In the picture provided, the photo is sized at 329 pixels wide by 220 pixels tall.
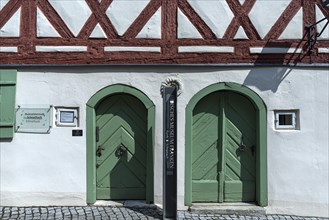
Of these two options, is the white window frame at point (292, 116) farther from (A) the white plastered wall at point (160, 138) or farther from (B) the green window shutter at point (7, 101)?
(B) the green window shutter at point (7, 101)

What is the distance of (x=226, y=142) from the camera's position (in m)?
7.84

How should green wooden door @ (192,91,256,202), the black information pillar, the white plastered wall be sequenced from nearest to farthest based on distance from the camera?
1. the black information pillar
2. the white plastered wall
3. green wooden door @ (192,91,256,202)

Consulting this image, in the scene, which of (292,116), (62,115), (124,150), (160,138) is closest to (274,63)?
(292,116)

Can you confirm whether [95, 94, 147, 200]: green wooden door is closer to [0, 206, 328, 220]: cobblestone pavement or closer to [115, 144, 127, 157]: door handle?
[115, 144, 127, 157]: door handle

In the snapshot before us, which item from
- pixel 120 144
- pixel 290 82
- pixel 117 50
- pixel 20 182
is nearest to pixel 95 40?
pixel 117 50

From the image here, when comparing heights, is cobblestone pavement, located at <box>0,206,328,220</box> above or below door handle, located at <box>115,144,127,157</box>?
below

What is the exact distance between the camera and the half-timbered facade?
7.60 m

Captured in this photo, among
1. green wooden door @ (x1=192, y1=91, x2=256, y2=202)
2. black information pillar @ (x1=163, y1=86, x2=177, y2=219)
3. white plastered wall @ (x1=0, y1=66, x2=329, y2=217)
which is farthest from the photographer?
green wooden door @ (x1=192, y1=91, x2=256, y2=202)

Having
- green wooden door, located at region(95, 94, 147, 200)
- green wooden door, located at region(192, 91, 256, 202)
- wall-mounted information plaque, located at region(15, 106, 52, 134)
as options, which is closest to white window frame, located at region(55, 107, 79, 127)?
wall-mounted information plaque, located at region(15, 106, 52, 134)

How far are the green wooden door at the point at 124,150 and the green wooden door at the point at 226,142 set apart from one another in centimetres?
98

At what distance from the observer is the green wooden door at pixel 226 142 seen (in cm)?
781

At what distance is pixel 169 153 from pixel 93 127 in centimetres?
154

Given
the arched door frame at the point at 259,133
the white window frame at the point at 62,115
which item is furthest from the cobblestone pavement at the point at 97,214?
the white window frame at the point at 62,115

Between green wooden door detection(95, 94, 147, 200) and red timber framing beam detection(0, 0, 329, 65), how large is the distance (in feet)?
2.96
